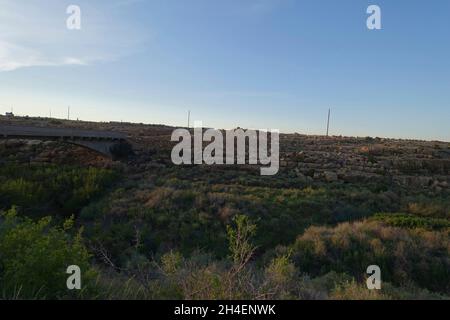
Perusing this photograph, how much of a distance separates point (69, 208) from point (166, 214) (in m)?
6.03

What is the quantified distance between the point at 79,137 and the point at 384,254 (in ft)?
93.2

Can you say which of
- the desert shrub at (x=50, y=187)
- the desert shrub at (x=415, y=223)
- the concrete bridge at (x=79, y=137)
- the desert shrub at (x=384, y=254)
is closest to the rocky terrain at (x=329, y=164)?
the concrete bridge at (x=79, y=137)

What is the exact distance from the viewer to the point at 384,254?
12367 mm

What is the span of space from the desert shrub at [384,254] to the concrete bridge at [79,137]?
22256 millimetres

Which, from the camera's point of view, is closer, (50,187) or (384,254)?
(384,254)

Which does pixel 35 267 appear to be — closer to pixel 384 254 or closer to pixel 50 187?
pixel 384 254

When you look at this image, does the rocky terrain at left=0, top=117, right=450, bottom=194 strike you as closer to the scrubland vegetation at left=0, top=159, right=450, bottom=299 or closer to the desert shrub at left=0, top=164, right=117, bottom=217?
the scrubland vegetation at left=0, top=159, right=450, bottom=299

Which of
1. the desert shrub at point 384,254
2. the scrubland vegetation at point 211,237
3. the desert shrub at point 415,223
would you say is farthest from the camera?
the desert shrub at point 415,223

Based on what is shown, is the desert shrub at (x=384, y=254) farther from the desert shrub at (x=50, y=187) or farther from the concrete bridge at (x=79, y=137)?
the concrete bridge at (x=79, y=137)

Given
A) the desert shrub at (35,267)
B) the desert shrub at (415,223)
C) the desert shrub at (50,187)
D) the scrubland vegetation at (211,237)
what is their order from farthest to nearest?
the desert shrub at (50,187)
the desert shrub at (415,223)
the scrubland vegetation at (211,237)
the desert shrub at (35,267)

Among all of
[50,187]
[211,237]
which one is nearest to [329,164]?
[211,237]

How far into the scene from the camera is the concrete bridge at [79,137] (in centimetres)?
2727
